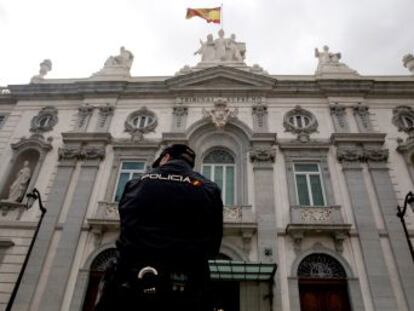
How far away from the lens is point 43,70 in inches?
840

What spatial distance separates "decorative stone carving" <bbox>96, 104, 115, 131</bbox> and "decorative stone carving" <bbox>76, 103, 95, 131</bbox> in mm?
631

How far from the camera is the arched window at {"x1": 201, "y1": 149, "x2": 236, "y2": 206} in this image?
15776 mm

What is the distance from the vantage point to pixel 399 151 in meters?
16.1

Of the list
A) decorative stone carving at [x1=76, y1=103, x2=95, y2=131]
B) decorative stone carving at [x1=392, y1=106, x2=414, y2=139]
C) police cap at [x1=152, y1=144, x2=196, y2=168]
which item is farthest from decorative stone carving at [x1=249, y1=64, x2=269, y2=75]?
police cap at [x1=152, y1=144, x2=196, y2=168]

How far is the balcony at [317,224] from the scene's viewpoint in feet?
43.7

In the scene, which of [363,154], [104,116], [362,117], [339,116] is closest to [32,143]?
[104,116]

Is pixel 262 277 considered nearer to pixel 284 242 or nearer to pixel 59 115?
pixel 284 242

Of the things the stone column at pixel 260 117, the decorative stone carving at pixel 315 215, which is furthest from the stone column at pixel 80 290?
the stone column at pixel 260 117

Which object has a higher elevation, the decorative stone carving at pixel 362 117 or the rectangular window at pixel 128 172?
the decorative stone carving at pixel 362 117

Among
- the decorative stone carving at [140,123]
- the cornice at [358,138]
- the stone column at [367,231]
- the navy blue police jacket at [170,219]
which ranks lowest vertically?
the navy blue police jacket at [170,219]

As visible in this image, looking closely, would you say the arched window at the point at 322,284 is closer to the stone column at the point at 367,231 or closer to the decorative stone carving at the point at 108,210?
the stone column at the point at 367,231

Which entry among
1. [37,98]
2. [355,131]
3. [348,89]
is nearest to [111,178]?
[37,98]

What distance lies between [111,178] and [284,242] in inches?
352

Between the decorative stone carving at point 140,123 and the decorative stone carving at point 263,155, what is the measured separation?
5851 millimetres
